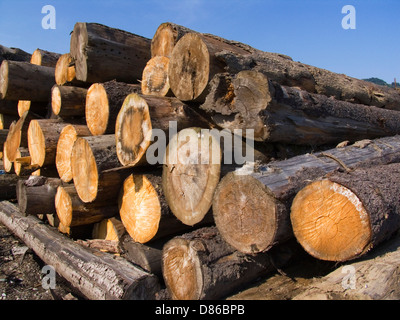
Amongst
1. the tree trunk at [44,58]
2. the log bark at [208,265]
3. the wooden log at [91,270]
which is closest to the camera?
the log bark at [208,265]

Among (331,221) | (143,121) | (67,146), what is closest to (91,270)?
(143,121)

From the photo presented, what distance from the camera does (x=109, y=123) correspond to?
11.6 ft

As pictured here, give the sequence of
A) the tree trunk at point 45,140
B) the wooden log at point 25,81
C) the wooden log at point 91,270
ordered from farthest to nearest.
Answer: the wooden log at point 25,81 < the tree trunk at point 45,140 < the wooden log at point 91,270

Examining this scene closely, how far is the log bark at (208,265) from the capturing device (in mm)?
2518

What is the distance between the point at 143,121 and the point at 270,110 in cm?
108

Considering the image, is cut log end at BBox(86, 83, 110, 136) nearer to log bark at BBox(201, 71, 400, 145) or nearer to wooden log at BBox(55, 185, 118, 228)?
wooden log at BBox(55, 185, 118, 228)

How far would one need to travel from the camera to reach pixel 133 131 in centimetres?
307

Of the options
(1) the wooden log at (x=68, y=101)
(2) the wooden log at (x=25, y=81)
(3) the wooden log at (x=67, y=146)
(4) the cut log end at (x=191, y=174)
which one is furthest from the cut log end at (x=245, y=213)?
(2) the wooden log at (x=25, y=81)

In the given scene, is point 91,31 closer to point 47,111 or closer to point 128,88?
point 128,88

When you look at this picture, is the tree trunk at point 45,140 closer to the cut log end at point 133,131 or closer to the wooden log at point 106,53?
the wooden log at point 106,53

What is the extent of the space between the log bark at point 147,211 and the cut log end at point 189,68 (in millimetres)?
813

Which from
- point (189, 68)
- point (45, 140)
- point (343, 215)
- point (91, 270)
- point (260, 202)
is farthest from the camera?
point (45, 140)

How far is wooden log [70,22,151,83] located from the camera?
403cm

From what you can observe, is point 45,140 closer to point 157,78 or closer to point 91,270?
point 157,78
